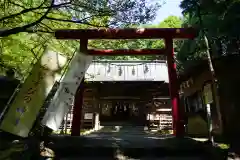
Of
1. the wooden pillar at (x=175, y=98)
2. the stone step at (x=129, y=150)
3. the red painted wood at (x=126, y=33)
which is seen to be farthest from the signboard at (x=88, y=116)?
the stone step at (x=129, y=150)

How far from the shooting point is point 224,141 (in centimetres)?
734

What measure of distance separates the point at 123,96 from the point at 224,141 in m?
9.76

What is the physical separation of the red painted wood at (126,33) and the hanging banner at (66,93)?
0.93 meters

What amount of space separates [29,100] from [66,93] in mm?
1037

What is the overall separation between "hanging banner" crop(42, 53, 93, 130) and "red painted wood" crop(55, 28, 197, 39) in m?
0.93

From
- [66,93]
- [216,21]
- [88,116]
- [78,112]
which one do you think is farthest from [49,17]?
[88,116]

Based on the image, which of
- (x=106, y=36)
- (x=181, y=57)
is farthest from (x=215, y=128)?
(x=106, y=36)

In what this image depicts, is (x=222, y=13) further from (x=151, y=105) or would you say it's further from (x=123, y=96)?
(x=123, y=96)

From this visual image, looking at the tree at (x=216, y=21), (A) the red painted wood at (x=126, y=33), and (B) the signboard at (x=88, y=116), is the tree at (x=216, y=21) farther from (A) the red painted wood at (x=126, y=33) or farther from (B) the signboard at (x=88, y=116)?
(B) the signboard at (x=88, y=116)

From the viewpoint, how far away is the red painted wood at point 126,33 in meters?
7.43

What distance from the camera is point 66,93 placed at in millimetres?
6219

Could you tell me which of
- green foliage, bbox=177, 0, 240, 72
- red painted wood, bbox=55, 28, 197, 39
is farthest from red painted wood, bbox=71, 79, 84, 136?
green foliage, bbox=177, 0, 240, 72

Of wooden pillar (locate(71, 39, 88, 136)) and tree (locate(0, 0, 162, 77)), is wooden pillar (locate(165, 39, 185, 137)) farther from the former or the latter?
wooden pillar (locate(71, 39, 88, 136))

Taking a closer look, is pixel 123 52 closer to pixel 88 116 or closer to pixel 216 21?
pixel 216 21
